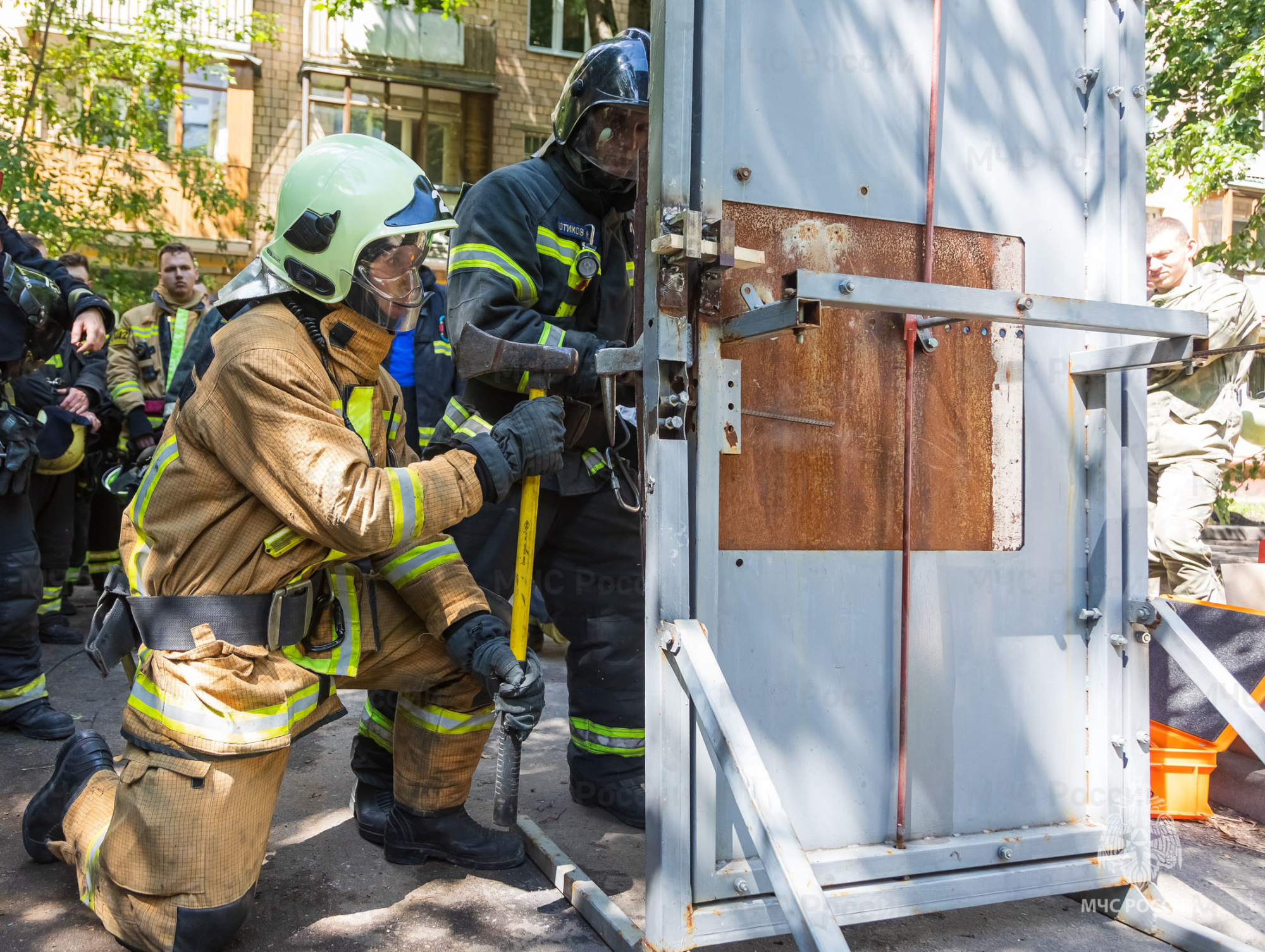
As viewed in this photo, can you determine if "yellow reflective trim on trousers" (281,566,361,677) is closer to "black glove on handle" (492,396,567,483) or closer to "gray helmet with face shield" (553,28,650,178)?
"black glove on handle" (492,396,567,483)

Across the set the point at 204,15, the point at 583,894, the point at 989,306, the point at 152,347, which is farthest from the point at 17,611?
the point at 204,15

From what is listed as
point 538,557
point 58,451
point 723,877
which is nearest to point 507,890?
point 723,877

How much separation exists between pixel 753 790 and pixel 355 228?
1582 millimetres

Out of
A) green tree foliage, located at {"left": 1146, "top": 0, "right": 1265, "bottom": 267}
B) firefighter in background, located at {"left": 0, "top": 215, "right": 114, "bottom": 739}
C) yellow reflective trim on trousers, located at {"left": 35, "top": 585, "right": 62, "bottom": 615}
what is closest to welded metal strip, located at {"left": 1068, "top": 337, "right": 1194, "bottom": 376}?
firefighter in background, located at {"left": 0, "top": 215, "right": 114, "bottom": 739}

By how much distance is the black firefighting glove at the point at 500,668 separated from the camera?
96.7 inches

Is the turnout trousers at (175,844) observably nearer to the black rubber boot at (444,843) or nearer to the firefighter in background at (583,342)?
the black rubber boot at (444,843)

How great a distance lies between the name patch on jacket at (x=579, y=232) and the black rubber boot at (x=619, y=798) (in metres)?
1.67

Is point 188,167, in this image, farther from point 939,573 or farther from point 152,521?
point 939,573

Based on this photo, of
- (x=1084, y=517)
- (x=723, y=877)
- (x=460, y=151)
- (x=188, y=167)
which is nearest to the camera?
(x=723, y=877)

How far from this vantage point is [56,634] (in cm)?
524

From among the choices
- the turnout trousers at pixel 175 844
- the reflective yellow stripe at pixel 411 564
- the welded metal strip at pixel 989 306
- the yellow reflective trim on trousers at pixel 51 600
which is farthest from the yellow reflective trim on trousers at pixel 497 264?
the yellow reflective trim on trousers at pixel 51 600

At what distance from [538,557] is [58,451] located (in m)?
2.81

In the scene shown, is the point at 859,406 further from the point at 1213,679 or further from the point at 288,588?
the point at 288,588

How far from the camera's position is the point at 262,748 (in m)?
2.29
